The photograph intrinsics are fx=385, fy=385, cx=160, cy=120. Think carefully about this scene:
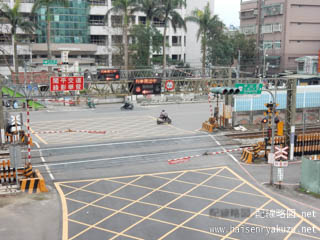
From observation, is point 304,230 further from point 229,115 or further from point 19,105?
point 19,105

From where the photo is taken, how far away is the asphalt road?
15000mm

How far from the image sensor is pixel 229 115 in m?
34.3

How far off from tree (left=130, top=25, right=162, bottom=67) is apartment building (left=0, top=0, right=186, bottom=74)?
3506mm

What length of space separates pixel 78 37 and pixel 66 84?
58.4 meters

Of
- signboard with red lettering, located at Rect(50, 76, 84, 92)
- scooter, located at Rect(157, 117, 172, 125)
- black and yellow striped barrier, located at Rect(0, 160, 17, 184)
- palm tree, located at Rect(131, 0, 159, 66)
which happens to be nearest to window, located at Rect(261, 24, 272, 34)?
palm tree, located at Rect(131, 0, 159, 66)

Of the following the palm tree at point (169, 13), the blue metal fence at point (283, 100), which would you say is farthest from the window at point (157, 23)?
the blue metal fence at point (283, 100)

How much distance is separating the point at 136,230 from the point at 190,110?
33399 millimetres

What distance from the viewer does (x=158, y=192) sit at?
62.8ft

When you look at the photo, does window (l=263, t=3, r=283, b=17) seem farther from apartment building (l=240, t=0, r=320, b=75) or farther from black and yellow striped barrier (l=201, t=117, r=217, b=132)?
black and yellow striped barrier (l=201, t=117, r=217, b=132)

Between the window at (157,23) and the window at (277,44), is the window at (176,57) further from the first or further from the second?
the window at (277,44)

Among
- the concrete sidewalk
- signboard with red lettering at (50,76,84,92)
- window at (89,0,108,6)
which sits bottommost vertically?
the concrete sidewalk

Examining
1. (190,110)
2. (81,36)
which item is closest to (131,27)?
(81,36)

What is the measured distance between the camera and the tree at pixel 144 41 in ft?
226

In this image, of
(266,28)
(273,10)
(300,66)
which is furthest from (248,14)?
(300,66)
